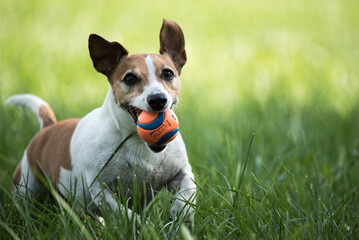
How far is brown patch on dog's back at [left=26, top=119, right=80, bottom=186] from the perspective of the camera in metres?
3.55

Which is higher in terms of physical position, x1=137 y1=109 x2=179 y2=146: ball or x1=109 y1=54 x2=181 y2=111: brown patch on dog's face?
x1=109 y1=54 x2=181 y2=111: brown patch on dog's face

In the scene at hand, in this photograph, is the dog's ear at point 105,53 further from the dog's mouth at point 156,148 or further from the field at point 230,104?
the field at point 230,104

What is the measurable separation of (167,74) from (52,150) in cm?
124

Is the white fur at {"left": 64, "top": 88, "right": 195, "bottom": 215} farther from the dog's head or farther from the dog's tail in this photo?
the dog's tail

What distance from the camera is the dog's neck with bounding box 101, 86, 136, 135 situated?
309cm

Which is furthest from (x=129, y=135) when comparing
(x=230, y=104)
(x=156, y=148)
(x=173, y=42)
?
(x=230, y=104)

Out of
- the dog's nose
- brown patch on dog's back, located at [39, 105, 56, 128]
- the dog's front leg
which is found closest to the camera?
the dog's nose

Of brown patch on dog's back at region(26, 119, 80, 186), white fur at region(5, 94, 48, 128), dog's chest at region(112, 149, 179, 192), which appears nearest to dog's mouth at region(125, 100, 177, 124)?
dog's chest at region(112, 149, 179, 192)

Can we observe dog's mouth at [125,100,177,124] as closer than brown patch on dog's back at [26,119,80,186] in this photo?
Yes

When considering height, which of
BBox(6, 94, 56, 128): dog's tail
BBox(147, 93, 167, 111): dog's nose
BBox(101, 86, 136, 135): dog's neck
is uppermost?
BBox(147, 93, 167, 111): dog's nose

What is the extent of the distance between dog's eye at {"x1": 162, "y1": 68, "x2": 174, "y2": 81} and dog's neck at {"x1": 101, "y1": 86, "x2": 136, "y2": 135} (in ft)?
1.16

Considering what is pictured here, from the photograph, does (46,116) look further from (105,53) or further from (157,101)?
(157,101)

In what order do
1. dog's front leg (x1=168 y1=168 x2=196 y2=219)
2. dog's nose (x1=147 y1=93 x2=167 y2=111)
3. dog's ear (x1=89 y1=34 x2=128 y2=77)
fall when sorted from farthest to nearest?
1. dog's ear (x1=89 y1=34 x2=128 y2=77)
2. dog's front leg (x1=168 y1=168 x2=196 y2=219)
3. dog's nose (x1=147 y1=93 x2=167 y2=111)

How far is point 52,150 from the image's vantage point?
371 cm
